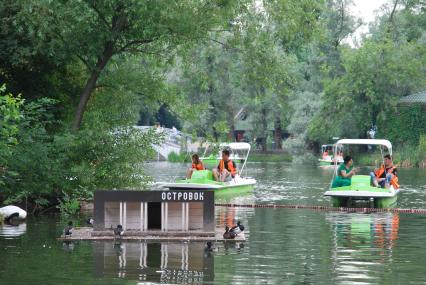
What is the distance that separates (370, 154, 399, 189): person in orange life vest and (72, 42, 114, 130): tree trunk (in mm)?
11441

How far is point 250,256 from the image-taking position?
22.7 m

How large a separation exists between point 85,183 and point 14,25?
5.60 m

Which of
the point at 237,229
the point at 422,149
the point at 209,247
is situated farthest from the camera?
the point at 422,149

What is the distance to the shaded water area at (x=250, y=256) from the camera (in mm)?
19406

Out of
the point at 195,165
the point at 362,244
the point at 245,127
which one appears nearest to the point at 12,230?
the point at 362,244

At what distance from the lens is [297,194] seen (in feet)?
153

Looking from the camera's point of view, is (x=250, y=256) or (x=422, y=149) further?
(x=422, y=149)

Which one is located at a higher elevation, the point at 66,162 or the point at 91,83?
the point at 91,83

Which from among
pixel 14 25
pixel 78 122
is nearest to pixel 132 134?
pixel 78 122

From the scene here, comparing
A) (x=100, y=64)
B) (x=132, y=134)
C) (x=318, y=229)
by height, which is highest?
(x=100, y=64)

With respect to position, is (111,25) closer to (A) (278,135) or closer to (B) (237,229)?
(B) (237,229)

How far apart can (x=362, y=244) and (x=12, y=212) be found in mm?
10943

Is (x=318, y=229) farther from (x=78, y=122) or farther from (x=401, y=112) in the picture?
(x=401, y=112)

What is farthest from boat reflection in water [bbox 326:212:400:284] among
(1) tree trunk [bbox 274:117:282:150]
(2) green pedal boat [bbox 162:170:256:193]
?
(1) tree trunk [bbox 274:117:282:150]
